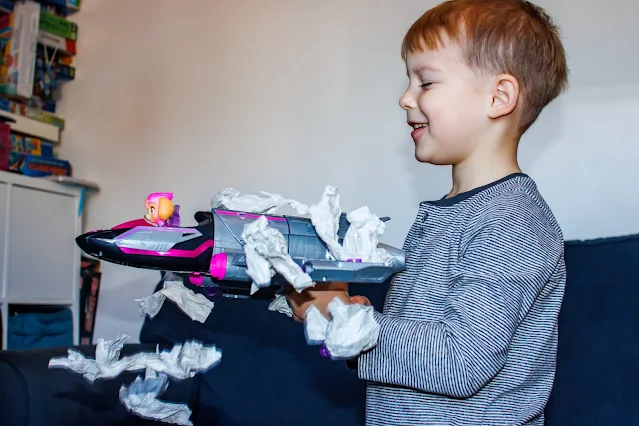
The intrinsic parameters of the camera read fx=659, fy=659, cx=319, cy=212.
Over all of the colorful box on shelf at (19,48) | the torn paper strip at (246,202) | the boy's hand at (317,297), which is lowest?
the boy's hand at (317,297)

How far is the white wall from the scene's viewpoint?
1.40m

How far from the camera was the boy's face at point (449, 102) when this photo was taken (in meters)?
0.85

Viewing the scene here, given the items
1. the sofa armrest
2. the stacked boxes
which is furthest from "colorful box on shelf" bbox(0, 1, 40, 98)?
the sofa armrest

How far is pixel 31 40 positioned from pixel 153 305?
1745mm

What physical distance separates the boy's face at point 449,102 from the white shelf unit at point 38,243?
1.55 meters

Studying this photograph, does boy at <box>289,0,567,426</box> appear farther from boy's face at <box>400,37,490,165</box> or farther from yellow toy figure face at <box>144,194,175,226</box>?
yellow toy figure face at <box>144,194,175,226</box>

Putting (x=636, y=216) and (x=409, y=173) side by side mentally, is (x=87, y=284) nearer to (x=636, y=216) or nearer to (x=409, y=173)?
(x=409, y=173)

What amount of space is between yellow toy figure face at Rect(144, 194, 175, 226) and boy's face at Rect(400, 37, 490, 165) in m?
0.34

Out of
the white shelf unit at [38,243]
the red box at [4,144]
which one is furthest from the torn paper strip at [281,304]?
the red box at [4,144]

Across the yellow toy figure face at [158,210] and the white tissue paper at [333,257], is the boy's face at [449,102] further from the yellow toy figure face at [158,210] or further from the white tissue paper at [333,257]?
the yellow toy figure face at [158,210]

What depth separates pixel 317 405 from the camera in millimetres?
1331

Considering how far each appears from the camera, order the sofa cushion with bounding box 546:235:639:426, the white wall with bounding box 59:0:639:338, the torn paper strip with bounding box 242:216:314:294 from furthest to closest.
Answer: the white wall with bounding box 59:0:639:338 < the sofa cushion with bounding box 546:235:639:426 < the torn paper strip with bounding box 242:216:314:294

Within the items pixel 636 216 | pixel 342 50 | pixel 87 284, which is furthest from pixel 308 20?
pixel 87 284

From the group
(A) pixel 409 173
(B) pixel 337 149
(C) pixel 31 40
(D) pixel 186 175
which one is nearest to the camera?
(A) pixel 409 173
